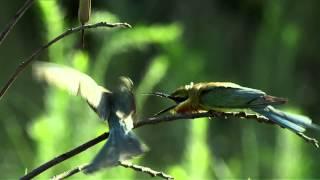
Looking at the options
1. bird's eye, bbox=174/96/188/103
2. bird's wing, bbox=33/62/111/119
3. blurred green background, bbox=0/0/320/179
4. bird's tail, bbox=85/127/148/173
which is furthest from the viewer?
blurred green background, bbox=0/0/320/179

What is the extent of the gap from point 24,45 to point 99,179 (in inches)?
58.7

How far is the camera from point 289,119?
888mm

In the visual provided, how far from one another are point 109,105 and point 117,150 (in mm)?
161

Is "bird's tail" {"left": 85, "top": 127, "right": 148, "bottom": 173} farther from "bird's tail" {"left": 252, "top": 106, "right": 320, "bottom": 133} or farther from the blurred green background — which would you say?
the blurred green background

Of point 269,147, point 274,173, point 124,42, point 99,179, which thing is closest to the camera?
point 99,179

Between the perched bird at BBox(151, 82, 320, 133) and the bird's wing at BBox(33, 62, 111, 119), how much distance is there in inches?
3.6

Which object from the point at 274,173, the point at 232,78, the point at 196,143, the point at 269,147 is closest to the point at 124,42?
the point at 196,143

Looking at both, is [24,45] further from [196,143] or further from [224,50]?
[196,143]

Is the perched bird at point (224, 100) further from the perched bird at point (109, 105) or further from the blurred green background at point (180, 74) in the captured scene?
the blurred green background at point (180, 74)

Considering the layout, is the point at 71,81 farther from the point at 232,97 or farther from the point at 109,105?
the point at 232,97

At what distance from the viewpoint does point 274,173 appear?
7.23 feet

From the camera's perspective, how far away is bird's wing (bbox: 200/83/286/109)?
85 cm

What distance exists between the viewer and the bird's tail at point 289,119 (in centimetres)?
84

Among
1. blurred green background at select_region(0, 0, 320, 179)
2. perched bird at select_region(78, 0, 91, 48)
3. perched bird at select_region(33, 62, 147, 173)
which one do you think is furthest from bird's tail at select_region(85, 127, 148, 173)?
blurred green background at select_region(0, 0, 320, 179)
